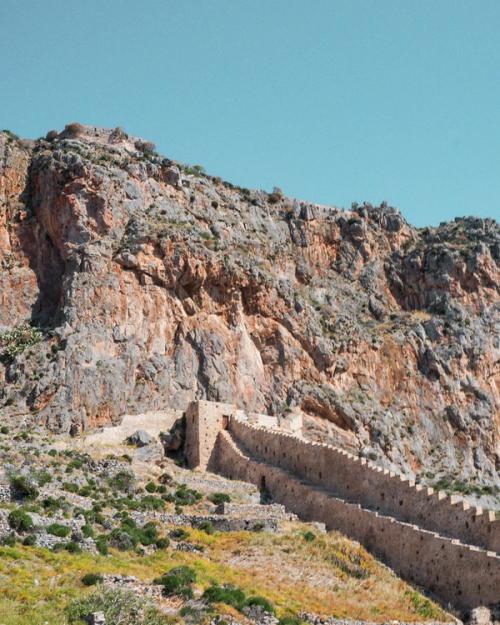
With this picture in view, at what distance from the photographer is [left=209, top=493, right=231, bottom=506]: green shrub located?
50.3 metres

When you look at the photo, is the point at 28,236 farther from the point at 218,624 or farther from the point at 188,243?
the point at 218,624

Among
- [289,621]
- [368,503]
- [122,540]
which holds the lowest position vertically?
[289,621]

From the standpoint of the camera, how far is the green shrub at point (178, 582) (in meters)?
32.7

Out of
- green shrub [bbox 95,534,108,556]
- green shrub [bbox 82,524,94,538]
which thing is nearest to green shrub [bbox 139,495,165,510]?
green shrub [bbox 82,524,94,538]

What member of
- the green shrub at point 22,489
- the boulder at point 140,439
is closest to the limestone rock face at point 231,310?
the boulder at point 140,439

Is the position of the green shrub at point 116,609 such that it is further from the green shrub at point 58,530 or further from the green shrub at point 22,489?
the green shrub at point 22,489

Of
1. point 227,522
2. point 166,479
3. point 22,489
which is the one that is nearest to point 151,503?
point 227,522

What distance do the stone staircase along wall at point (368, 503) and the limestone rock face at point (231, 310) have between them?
21.5ft

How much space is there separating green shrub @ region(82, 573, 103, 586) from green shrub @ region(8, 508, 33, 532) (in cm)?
564

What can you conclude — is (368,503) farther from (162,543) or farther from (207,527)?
(162,543)

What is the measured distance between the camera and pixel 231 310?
71.3m

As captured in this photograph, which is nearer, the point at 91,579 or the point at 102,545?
the point at 91,579

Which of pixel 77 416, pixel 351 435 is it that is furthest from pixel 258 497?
pixel 351 435

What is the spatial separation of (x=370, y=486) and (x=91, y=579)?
1848 centimetres
